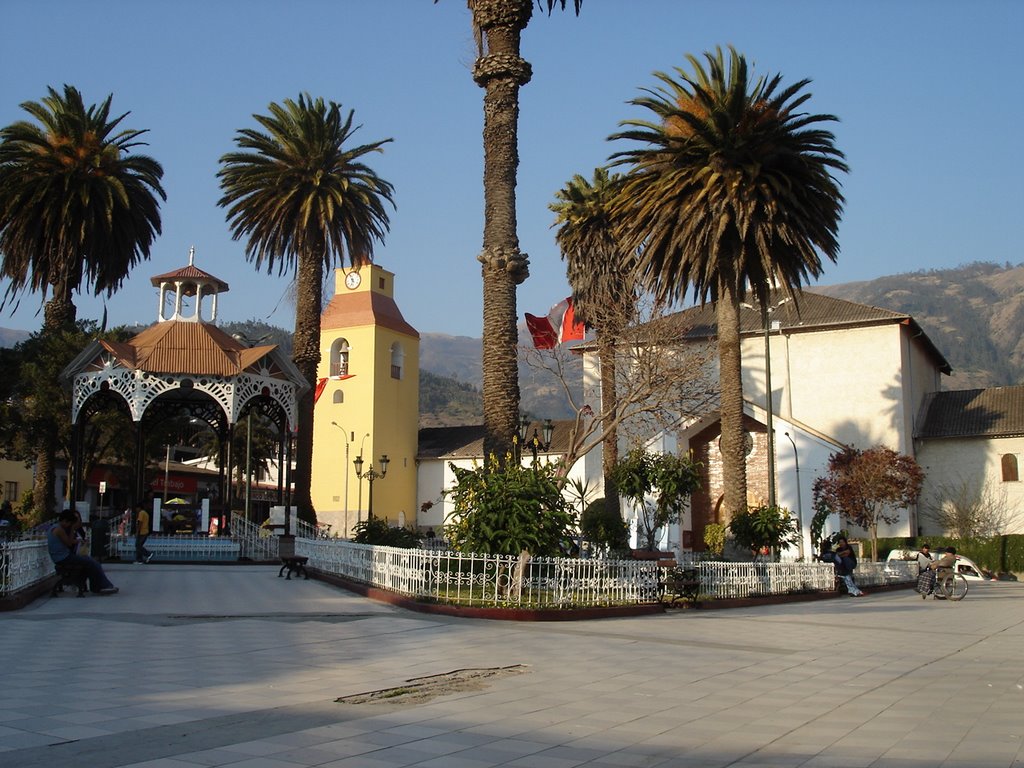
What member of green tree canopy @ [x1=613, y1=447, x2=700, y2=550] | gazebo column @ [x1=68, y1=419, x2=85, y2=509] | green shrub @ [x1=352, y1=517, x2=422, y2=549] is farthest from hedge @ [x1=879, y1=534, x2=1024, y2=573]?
gazebo column @ [x1=68, y1=419, x2=85, y2=509]

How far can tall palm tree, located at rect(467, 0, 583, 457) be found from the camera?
19.6m

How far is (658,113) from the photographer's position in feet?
88.1

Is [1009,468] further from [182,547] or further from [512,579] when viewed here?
[512,579]

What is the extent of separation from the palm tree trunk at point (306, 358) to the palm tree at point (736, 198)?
44.9 ft

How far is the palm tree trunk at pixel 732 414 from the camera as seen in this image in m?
26.0

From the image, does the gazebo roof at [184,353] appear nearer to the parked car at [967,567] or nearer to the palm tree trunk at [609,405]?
the palm tree trunk at [609,405]

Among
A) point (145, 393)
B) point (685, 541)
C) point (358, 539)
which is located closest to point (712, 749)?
point (358, 539)

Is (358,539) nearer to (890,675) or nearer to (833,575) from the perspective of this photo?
(833,575)

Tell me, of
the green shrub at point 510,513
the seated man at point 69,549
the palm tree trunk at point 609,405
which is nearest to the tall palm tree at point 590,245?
the palm tree trunk at point 609,405

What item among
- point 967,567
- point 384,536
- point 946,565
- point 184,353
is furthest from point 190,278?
point 967,567

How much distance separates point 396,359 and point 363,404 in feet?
13.1

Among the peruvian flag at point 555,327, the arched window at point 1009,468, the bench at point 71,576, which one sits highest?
the peruvian flag at point 555,327

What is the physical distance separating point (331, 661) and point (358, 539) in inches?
522

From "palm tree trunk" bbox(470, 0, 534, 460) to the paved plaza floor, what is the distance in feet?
19.5
